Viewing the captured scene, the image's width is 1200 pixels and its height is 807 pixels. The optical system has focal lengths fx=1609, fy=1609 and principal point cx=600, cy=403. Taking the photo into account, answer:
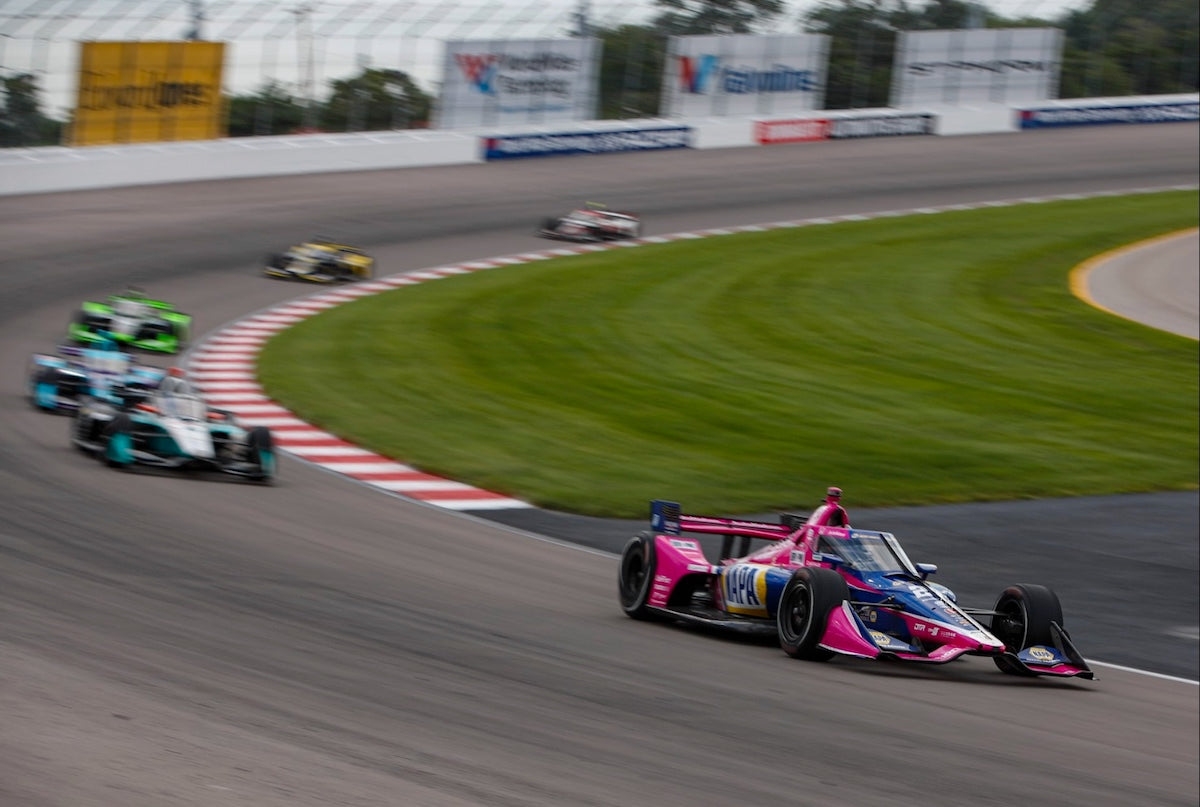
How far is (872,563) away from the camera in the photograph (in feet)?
31.8

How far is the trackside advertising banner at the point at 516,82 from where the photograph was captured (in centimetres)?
3744

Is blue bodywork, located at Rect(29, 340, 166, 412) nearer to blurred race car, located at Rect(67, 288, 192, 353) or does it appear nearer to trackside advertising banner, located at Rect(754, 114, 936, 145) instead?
blurred race car, located at Rect(67, 288, 192, 353)

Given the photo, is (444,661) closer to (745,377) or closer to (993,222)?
(745,377)

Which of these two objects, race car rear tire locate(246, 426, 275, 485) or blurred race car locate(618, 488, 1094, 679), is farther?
race car rear tire locate(246, 426, 275, 485)

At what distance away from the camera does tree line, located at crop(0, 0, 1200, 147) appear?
1388 inches

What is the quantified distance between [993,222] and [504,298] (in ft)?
42.8

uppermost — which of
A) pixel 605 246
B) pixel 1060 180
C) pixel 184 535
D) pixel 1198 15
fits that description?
pixel 1198 15

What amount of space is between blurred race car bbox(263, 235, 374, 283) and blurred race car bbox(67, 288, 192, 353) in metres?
5.97

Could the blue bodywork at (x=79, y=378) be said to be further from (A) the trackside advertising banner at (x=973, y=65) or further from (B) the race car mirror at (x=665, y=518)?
(A) the trackside advertising banner at (x=973, y=65)

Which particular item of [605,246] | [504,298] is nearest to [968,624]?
[504,298]

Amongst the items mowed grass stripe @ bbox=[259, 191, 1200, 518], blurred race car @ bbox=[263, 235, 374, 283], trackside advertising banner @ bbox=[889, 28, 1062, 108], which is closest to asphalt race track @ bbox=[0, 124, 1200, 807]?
mowed grass stripe @ bbox=[259, 191, 1200, 518]

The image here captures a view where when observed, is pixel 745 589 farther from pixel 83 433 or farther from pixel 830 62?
pixel 830 62

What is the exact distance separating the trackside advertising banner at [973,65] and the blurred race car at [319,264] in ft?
77.1

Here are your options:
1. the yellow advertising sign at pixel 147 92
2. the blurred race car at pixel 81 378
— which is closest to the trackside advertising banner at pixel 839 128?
the yellow advertising sign at pixel 147 92
